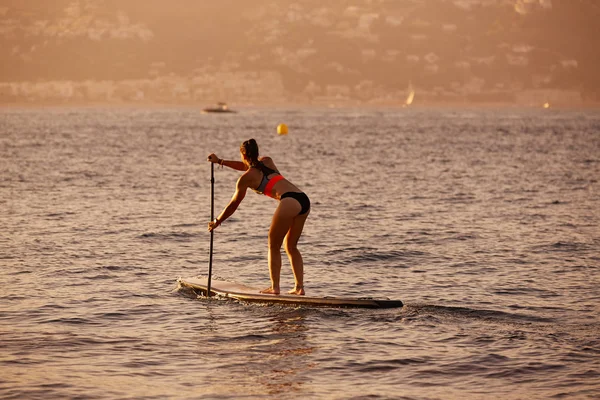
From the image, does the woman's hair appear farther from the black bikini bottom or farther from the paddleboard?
the paddleboard

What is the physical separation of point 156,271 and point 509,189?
2381 centimetres

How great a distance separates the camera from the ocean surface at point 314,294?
499 inches

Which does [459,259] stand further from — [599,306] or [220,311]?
[220,311]

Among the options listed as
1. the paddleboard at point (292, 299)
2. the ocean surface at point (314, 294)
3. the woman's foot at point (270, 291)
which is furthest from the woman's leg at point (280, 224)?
the ocean surface at point (314, 294)

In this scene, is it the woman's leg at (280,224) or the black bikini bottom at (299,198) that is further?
the black bikini bottom at (299,198)

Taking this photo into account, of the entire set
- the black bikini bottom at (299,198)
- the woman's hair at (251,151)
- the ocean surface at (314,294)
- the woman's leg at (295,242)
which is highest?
the woman's hair at (251,151)

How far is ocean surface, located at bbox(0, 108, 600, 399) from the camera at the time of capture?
12.7 metres

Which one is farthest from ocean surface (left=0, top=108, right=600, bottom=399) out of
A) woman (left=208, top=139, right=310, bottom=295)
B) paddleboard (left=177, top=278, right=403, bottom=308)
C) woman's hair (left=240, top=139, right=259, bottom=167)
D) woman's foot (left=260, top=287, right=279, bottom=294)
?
woman's hair (left=240, top=139, right=259, bottom=167)

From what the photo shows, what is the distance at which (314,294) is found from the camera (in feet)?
59.5

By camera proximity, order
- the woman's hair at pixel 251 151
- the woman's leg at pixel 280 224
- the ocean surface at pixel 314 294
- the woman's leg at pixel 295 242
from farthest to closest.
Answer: the woman's leg at pixel 295 242
the woman's leg at pixel 280 224
the woman's hair at pixel 251 151
the ocean surface at pixel 314 294

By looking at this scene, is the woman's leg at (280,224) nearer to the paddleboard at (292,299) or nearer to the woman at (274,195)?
the woman at (274,195)

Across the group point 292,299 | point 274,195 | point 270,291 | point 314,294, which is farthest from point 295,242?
point 314,294

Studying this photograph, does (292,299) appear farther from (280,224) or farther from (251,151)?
(251,151)

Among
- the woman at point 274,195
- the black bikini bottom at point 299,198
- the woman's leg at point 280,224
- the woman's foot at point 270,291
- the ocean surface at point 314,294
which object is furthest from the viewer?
the woman's foot at point 270,291
